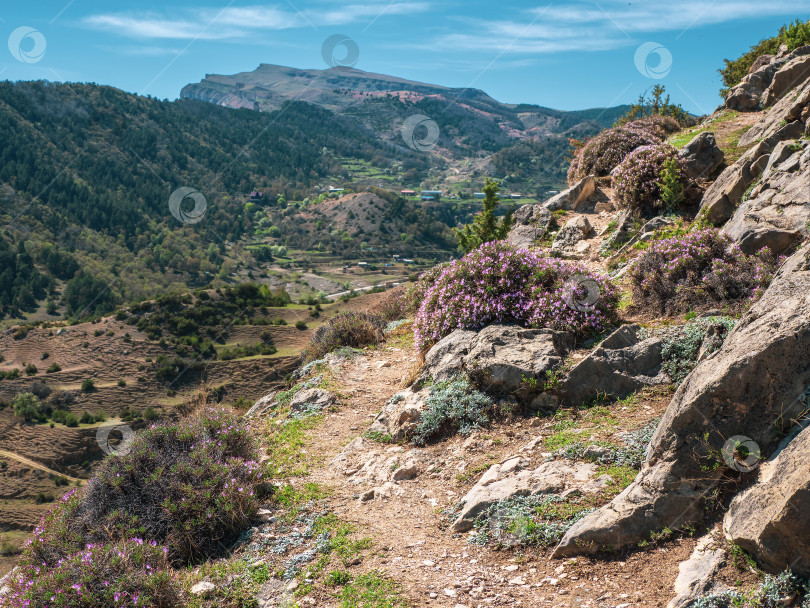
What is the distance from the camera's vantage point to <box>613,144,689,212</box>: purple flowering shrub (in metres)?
12.2

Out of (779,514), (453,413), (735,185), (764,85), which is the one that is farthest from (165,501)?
(764,85)

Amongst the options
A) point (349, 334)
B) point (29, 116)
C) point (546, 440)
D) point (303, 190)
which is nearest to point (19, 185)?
point (29, 116)

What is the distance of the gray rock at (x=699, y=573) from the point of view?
318 centimetres

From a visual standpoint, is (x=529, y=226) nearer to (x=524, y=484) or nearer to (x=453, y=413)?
(x=453, y=413)

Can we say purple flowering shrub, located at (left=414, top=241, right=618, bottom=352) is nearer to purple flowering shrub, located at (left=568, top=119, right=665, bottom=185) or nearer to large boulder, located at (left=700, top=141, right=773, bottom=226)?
large boulder, located at (left=700, top=141, right=773, bottom=226)

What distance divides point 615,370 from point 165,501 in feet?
16.8

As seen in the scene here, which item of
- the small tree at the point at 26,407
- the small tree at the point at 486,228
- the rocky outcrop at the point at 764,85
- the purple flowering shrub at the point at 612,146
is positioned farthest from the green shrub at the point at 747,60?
the small tree at the point at 26,407

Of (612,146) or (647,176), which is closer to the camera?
(647,176)

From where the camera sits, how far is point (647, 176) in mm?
12547

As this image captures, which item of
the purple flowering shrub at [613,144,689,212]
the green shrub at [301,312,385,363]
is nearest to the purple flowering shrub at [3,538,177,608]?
the green shrub at [301,312,385,363]

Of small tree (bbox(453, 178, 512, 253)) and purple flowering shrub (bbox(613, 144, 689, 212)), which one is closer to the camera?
purple flowering shrub (bbox(613, 144, 689, 212))

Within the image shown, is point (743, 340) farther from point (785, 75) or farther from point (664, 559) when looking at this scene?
point (785, 75)

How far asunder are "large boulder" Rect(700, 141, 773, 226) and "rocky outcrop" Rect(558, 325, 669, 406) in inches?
204

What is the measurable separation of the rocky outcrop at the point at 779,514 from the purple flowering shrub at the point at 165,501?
4.52 meters
